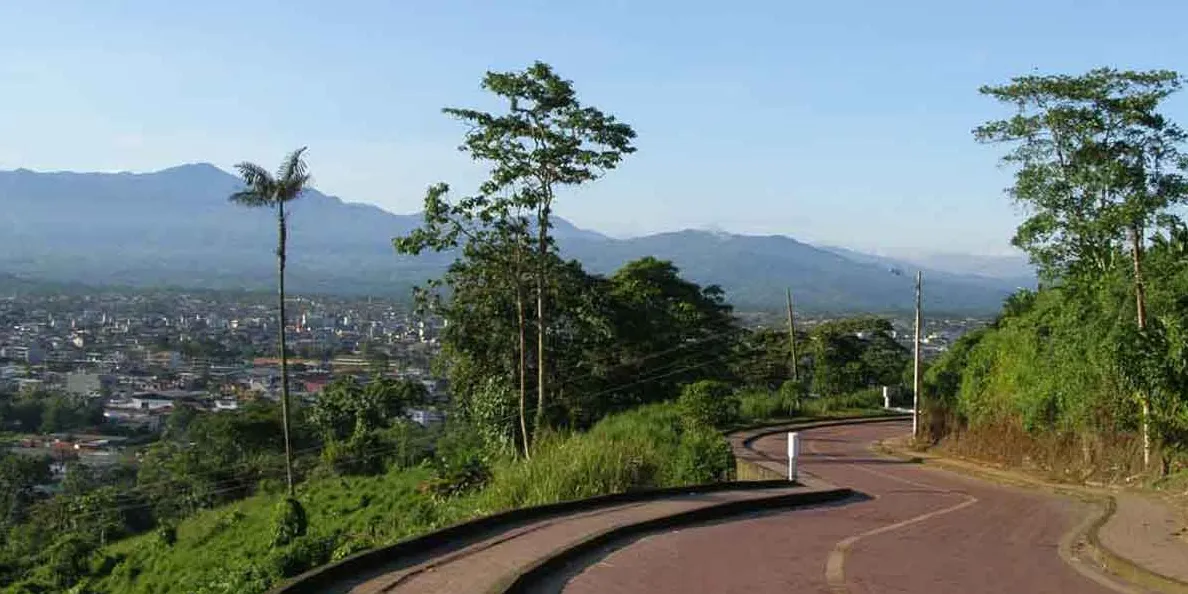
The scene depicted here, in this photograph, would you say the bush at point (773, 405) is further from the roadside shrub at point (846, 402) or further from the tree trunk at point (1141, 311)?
the tree trunk at point (1141, 311)

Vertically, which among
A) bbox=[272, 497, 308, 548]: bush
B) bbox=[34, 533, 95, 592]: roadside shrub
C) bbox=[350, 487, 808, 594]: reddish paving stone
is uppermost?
bbox=[350, 487, 808, 594]: reddish paving stone

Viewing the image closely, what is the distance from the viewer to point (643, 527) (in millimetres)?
12117

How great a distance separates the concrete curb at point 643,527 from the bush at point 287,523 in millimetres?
11183

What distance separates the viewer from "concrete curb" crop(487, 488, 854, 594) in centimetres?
905

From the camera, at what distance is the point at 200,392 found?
2092 inches

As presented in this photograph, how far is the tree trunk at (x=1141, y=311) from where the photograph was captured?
719 inches

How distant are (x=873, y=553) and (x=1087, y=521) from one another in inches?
185

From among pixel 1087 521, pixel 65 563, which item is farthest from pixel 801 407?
pixel 1087 521

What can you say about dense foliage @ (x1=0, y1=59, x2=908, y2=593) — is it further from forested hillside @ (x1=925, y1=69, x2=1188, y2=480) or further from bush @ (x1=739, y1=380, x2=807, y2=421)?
forested hillside @ (x1=925, y1=69, x2=1188, y2=480)

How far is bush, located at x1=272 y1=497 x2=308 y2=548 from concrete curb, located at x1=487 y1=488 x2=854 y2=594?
11.2 metres

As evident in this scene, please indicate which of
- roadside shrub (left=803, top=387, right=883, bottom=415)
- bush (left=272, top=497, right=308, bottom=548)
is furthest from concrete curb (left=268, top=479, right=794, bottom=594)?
roadside shrub (left=803, top=387, right=883, bottom=415)

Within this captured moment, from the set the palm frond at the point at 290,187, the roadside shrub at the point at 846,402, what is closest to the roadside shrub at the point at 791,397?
the roadside shrub at the point at 846,402

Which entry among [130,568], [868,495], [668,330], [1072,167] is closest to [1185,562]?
[868,495]

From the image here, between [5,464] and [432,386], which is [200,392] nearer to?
[432,386]
